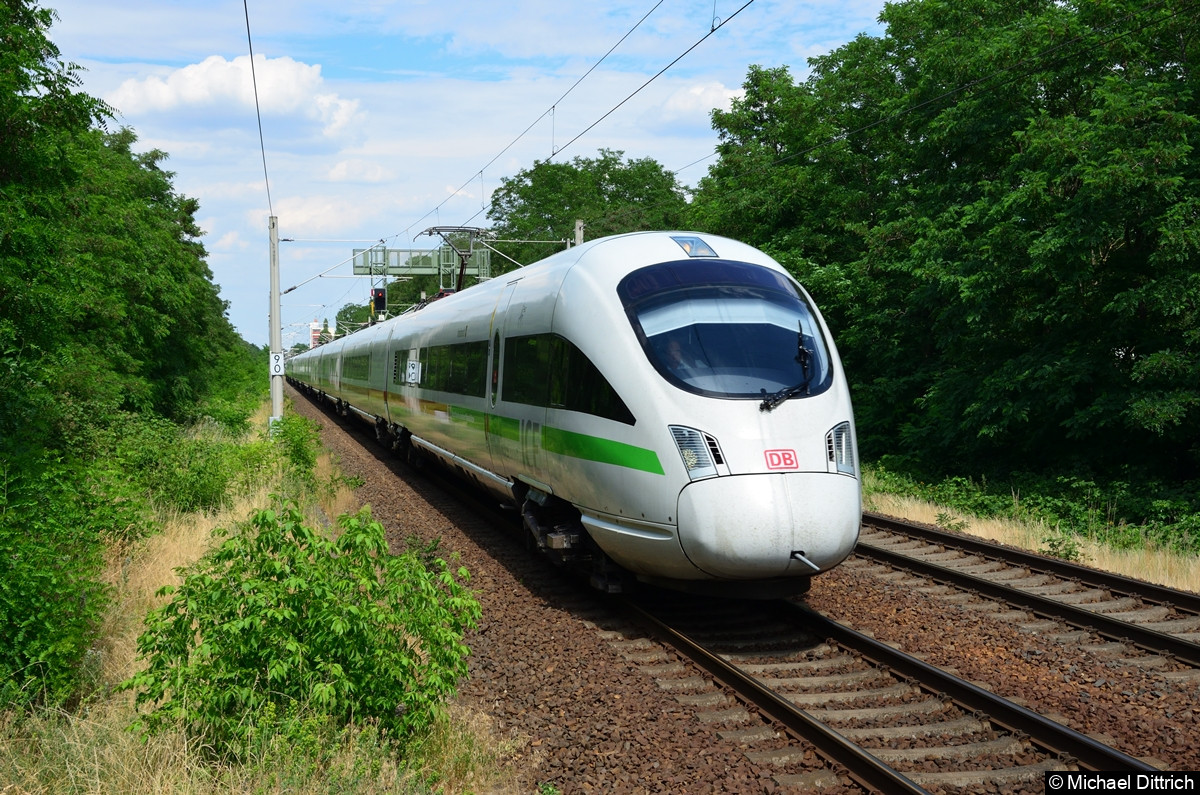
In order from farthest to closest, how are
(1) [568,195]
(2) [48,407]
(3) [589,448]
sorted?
(1) [568,195], (2) [48,407], (3) [589,448]

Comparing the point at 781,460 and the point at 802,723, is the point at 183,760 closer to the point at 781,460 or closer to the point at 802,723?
the point at 802,723

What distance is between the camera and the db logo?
688 cm

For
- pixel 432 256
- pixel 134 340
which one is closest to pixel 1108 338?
pixel 134 340

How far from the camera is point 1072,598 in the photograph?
28.2 feet

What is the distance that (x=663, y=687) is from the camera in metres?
6.52

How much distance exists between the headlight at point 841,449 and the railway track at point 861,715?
1.23m

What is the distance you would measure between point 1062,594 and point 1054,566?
33.2 inches

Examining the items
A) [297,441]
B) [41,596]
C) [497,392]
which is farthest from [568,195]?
[41,596]

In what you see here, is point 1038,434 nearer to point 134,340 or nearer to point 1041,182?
point 1041,182

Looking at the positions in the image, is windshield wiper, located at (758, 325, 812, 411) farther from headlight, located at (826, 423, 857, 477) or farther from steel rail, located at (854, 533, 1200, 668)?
steel rail, located at (854, 533, 1200, 668)

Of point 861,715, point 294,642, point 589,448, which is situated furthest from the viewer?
point 589,448

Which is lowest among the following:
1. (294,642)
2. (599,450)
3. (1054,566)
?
(1054,566)

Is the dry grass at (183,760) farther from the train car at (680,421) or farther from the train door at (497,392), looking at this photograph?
the train door at (497,392)

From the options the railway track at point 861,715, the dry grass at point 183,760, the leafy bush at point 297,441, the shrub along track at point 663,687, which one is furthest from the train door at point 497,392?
the leafy bush at point 297,441
